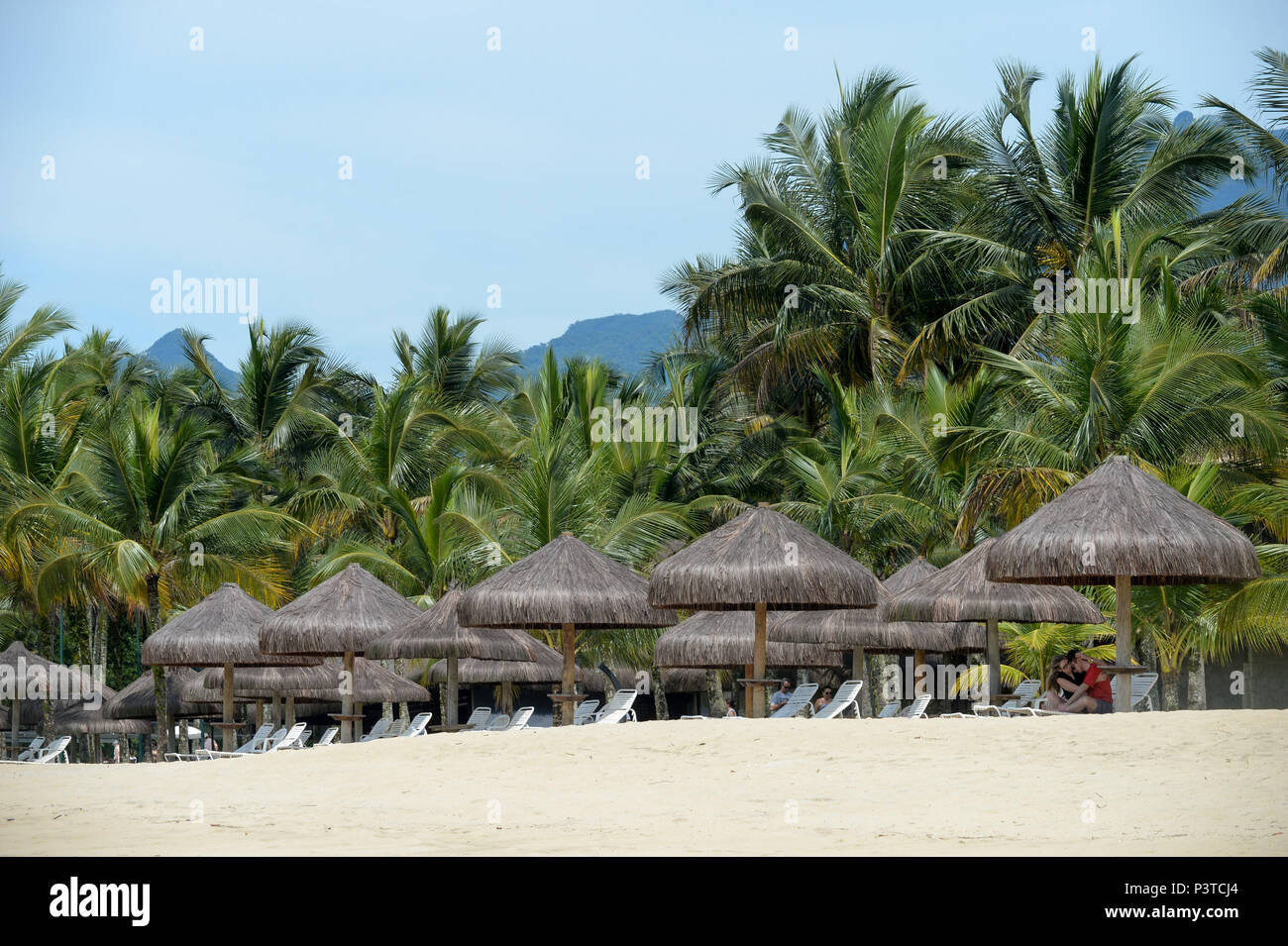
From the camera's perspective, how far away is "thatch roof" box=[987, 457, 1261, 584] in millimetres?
13938

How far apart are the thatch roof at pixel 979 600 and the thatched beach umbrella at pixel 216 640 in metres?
8.88

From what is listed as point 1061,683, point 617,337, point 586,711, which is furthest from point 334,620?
point 617,337

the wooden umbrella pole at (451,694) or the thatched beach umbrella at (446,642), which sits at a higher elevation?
the thatched beach umbrella at (446,642)

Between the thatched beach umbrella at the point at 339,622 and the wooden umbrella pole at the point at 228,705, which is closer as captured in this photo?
the thatched beach umbrella at the point at 339,622

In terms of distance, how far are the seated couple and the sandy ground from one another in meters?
2.30

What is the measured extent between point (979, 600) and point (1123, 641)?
280 centimetres

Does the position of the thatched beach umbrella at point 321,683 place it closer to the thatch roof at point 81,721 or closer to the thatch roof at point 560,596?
the thatch roof at point 81,721

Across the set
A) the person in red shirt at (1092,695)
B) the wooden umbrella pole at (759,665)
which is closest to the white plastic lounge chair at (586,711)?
the wooden umbrella pole at (759,665)

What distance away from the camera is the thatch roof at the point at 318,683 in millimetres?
24062

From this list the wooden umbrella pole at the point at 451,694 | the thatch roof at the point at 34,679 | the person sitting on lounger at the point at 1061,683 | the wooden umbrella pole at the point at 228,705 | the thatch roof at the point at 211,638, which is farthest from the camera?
the thatch roof at the point at 34,679

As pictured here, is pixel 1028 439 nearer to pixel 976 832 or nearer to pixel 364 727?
pixel 976 832
